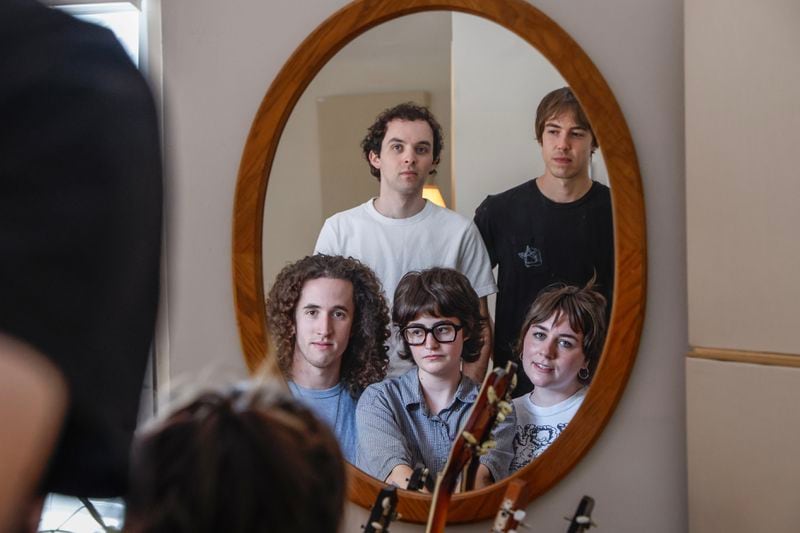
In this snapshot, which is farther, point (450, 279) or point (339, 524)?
point (450, 279)

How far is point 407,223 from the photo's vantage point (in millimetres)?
1695

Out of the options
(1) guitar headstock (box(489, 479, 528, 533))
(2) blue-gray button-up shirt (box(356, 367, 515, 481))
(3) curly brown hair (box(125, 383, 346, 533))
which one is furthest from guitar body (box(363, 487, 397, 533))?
(3) curly brown hair (box(125, 383, 346, 533))

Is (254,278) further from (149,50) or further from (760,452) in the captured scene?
(760,452)

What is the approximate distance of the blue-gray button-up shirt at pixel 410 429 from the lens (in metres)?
1.62

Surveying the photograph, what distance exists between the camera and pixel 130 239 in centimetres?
34

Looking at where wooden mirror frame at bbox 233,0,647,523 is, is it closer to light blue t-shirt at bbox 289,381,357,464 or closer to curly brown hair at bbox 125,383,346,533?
light blue t-shirt at bbox 289,381,357,464

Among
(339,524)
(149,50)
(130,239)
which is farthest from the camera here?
(149,50)

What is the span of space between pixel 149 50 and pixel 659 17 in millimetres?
1043

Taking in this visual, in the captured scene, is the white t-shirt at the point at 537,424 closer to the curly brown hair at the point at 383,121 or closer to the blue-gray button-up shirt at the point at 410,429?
the blue-gray button-up shirt at the point at 410,429

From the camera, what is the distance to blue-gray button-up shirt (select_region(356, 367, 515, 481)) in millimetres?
1619

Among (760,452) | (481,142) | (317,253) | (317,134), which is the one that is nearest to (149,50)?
(317,134)

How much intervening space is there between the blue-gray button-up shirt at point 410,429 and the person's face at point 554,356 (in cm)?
10

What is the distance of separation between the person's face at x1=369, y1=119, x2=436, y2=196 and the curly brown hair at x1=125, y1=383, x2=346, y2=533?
4.06 feet

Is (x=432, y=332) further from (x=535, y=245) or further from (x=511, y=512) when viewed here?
(x=511, y=512)
